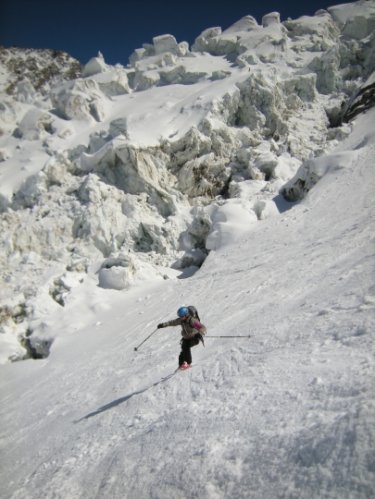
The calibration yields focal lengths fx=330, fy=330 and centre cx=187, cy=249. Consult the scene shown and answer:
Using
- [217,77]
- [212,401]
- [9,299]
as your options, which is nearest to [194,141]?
[217,77]

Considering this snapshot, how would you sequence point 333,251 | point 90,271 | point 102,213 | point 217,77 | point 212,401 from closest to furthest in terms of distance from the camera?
point 212,401 → point 333,251 → point 90,271 → point 102,213 → point 217,77

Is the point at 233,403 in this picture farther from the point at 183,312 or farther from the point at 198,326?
the point at 183,312

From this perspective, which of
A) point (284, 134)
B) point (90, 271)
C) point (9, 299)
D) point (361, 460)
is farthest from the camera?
point (284, 134)

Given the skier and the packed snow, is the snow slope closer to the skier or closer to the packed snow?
the packed snow

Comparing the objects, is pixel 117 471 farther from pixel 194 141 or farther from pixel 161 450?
pixel 194 141

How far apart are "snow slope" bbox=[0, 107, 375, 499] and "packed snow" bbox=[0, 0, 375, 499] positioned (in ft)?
0.08

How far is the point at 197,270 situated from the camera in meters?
18.9

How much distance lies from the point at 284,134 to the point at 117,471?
3037 centimetres

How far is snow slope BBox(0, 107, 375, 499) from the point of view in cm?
281

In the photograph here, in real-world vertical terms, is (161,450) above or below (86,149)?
below

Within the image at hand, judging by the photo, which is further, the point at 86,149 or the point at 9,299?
the point at 86,149

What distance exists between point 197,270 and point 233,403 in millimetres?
14956

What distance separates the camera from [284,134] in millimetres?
29594

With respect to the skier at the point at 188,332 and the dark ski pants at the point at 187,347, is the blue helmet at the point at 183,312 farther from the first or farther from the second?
the dark ski pants at the point at 187,347
